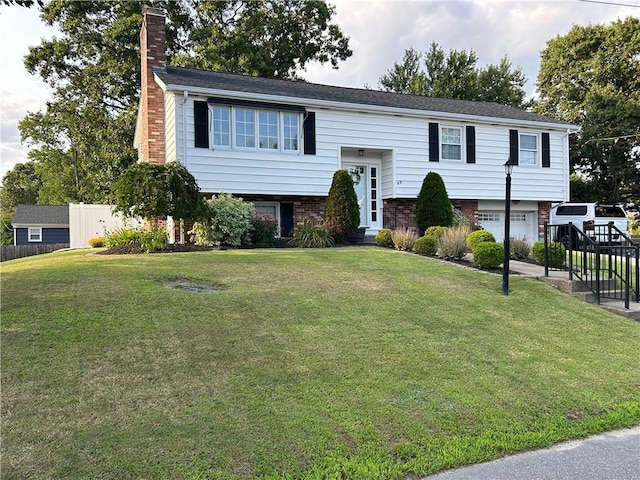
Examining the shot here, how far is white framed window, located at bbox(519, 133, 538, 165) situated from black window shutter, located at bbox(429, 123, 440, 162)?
146 inches

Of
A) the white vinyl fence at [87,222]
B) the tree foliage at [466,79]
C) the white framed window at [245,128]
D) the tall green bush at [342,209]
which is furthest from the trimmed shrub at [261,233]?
the tree foliage at [466,79]

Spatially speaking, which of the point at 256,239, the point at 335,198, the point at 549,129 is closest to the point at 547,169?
the point at 549,129

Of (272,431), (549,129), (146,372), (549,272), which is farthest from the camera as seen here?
(549,129)

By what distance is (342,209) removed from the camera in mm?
12852

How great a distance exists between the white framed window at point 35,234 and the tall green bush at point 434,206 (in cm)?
2951

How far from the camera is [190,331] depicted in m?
5.02

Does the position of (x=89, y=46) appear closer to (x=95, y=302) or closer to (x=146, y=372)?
(x=95, y=302)

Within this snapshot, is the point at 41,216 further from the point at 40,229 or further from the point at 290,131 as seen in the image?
the point at 290,131

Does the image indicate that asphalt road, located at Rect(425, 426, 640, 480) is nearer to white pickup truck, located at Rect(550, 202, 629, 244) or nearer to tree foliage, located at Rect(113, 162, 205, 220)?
tree foliage, located at Rect(113, 162, 205, 220)

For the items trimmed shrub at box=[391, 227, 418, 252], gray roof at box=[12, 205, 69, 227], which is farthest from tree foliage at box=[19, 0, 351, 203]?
trimmed shrub at box=[391, 227, 418, 252]

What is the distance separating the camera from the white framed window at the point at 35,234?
32.6 m

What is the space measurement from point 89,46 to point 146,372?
2603 centimetres

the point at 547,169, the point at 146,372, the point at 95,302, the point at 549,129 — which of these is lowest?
the point at 146,372

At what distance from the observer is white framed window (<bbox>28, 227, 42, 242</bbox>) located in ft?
107
